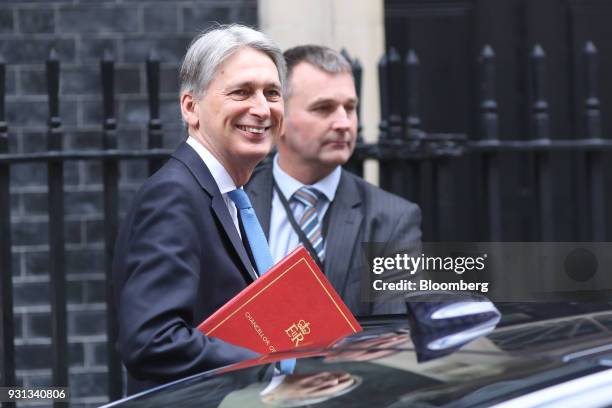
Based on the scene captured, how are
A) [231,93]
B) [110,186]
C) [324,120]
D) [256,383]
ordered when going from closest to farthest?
[256,383], [231,93], [324,120], [110,186]

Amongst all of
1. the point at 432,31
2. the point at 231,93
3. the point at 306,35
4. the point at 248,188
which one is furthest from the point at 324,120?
the point at 432,31

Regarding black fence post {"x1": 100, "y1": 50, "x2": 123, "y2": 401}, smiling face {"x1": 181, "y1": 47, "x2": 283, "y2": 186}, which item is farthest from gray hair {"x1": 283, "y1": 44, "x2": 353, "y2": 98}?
smiling face {"x1": 181, "y1": 47, "x2": 283, "y2": 186}

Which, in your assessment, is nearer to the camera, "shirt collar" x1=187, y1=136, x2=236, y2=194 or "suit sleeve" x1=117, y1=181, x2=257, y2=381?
"suit sleeve" x1=117, y1=181, x2=257, y2=381

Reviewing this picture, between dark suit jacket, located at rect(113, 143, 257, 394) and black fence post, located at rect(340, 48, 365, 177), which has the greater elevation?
black fence post, located at rect(340, 48, 365, 177)

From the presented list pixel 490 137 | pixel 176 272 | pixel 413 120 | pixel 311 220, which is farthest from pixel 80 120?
pixel 176 272

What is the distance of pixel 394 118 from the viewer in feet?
17.0

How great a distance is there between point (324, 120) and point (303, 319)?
1.55 m

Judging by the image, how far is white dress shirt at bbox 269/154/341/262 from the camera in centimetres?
417

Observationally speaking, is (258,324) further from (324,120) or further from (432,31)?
(432,31)

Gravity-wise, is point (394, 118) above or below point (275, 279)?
above

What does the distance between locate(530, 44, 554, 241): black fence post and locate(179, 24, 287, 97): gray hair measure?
7.84 feet

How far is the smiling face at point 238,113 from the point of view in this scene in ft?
9.93

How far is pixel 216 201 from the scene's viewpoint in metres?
2.97

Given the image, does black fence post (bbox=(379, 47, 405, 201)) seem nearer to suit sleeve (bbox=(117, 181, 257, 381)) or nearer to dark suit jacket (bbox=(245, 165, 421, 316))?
dark suit jacket (bbox=(245, 165, 421, 316))
